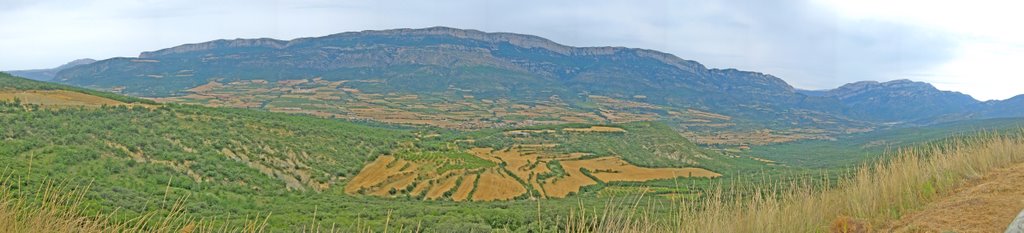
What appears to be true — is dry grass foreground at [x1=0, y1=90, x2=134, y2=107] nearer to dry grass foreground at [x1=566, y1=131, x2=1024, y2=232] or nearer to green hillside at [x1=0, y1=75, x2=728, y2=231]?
green hillside at [x1=0, y1=75, x2=728, y2=231]

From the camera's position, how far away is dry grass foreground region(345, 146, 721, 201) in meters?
36.1

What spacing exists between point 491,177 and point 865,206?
3366cm

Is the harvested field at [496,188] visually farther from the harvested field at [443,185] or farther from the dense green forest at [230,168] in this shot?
the dense green forest at [230,168]

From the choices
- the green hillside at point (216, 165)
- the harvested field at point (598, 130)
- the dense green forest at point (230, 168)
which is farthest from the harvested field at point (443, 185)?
the harvested field at point (598, 130)

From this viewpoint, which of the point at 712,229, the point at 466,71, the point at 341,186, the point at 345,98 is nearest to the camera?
the point at 712,229

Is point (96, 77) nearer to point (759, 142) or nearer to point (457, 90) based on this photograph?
point (457, 90)

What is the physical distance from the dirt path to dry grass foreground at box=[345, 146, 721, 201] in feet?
101

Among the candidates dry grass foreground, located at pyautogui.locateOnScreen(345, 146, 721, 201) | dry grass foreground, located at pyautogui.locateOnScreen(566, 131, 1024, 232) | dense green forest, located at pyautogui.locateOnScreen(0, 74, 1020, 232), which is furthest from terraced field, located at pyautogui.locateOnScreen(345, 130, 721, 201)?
dry grass foreground, located at pyautogui.locateOnScreen(566, 131, 1024, 232)

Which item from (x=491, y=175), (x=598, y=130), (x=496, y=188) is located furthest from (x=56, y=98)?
(x=598, y=130)

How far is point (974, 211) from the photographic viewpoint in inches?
156

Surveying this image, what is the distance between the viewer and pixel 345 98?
13988 centimetres

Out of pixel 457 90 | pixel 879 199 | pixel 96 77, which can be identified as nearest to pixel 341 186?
pixel 879 199

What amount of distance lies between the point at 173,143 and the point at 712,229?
36.3 metres

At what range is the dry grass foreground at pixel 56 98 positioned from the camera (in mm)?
38969
